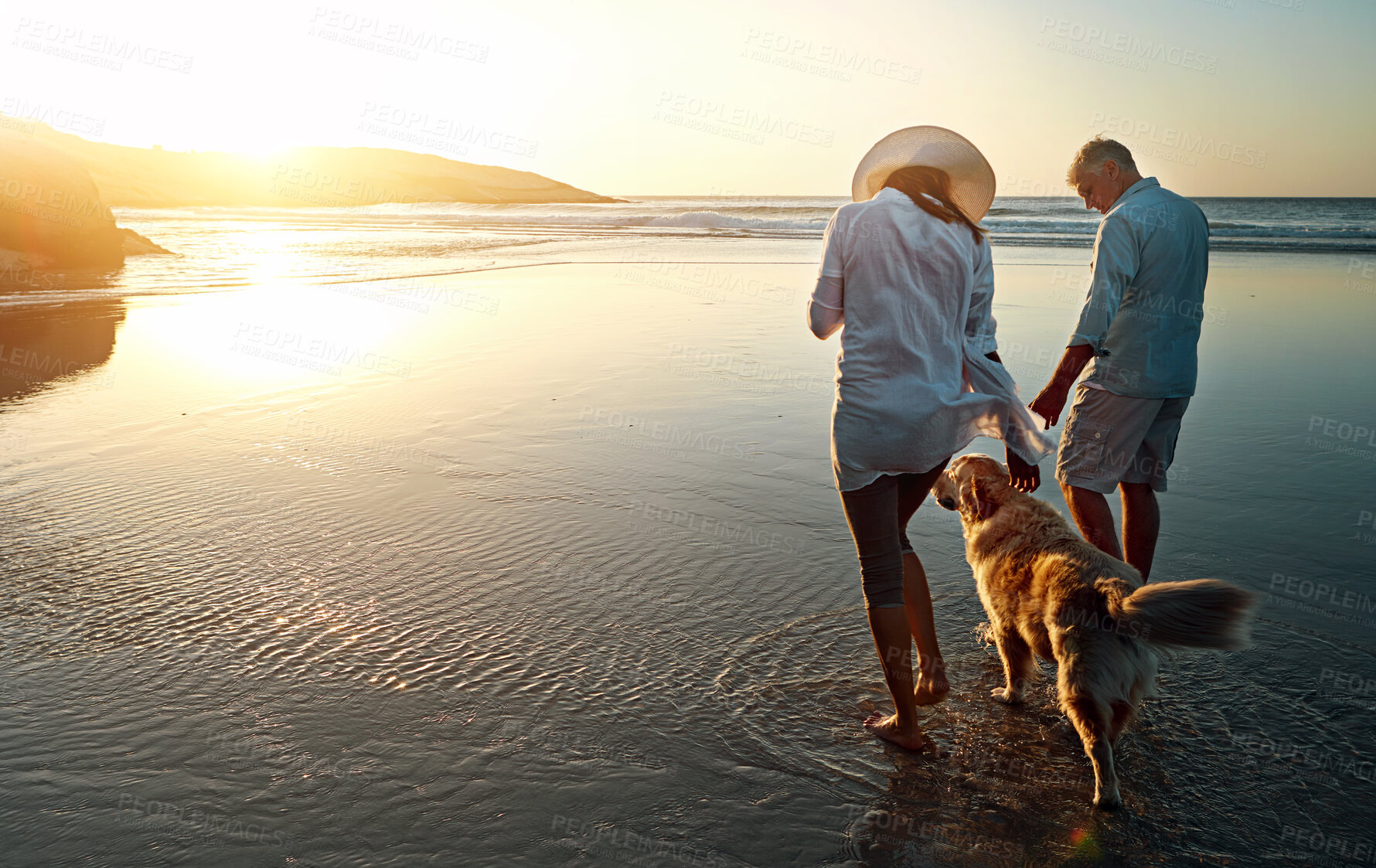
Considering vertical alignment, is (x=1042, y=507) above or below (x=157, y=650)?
above

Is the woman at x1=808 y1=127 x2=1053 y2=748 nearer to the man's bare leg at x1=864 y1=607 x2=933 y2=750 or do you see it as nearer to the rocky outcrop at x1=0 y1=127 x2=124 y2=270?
the man's bare leg at x1=864 y1=607 x2=933 y2=750

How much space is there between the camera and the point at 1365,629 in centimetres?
368

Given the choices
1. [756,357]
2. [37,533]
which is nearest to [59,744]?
[37,533]

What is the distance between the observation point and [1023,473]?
122 inches

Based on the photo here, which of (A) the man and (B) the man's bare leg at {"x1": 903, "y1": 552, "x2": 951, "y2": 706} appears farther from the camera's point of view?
(A) the man

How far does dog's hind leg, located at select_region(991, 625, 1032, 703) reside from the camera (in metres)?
3.17

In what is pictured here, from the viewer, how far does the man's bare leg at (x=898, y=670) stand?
9.51 ft

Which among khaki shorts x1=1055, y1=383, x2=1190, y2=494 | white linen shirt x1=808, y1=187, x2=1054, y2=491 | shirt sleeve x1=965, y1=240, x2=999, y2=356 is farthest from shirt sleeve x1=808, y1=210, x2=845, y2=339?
khaki shorts x1=1055, y1=383, x2=1190, y2=494

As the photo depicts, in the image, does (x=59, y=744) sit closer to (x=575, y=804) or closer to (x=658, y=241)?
(x=575, y=804)

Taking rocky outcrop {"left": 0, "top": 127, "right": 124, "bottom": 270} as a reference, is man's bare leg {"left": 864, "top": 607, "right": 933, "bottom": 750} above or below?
below

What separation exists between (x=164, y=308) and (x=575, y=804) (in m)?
12.9

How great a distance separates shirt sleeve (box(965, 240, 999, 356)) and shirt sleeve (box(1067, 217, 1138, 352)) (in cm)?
86

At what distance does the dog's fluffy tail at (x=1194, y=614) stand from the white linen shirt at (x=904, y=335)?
69 centimetres

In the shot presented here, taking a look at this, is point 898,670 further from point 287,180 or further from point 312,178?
point 312,178
